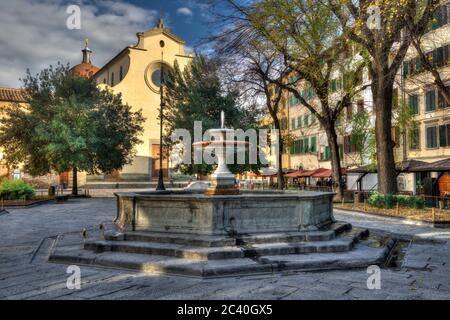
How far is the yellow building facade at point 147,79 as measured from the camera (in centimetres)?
4084

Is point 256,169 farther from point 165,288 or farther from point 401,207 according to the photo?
point 165,288

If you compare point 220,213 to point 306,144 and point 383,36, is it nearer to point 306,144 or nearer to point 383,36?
point 383,36

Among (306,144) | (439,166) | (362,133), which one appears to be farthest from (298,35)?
(306,144)

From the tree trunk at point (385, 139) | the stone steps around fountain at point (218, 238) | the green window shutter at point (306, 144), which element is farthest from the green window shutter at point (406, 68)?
the stone steps around fountain at point (218, 238)

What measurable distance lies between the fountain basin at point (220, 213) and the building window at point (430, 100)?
21.3m

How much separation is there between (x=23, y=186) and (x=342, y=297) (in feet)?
65.5

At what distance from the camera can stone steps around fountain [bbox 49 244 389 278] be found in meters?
5.96

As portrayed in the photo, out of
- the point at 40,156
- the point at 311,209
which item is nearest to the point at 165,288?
the point at 311,209

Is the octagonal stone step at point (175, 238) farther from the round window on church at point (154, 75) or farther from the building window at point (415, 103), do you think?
the round window on church at point (154, 75)

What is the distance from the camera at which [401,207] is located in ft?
50.7

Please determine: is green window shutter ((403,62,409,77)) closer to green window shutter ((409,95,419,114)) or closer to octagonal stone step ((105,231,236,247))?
green window shutter ((409,95,419,114))

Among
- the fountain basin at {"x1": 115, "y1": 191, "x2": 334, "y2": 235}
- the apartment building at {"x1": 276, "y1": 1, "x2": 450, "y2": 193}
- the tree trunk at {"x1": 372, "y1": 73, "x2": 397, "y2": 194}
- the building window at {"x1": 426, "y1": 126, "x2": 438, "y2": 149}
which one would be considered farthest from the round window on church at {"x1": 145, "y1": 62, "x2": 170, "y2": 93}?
the fountain basin at {"x1": 115, "y1": 191, "x2": 334, "y2": 235}
